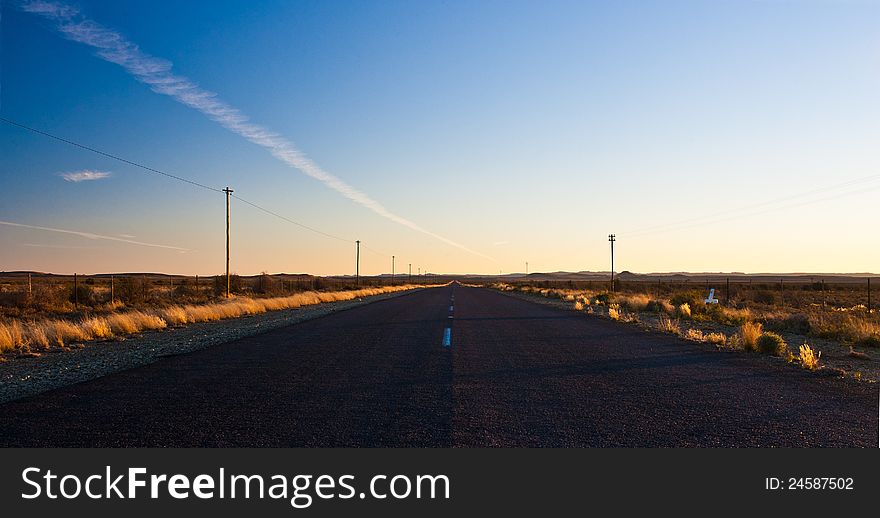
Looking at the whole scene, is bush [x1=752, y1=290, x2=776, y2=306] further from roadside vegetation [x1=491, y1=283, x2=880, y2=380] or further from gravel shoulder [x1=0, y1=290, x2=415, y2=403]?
gravel shoulder [x1=0, y1=290, x2=415, y2=403]

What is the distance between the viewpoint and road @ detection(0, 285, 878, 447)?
17.2 feet

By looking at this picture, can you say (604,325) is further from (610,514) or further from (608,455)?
(610,514)

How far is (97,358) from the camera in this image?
1158 centimetres

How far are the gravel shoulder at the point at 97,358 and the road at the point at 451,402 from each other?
2.09 ft

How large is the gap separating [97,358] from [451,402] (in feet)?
27.3

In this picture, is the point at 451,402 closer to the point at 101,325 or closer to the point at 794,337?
the point at 101,325

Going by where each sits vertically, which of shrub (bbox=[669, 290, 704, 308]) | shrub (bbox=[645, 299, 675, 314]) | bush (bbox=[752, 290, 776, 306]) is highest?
shrub (bbox=[669, 290, 704, 308])

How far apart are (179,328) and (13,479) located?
1595 centimetres

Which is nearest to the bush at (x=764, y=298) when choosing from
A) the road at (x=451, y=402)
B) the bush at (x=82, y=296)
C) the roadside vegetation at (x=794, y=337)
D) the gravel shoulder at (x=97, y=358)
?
the roadside vegetation at (x=794, y=337)

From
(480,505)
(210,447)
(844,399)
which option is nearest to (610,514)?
(480,505)

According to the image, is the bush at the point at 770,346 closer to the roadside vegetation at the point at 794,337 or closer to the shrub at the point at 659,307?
the roadside vegetation at the point at 794,337

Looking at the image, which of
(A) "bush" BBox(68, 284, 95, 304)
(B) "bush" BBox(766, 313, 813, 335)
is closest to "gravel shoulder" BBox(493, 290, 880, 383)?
(B) "bush" BBox(766, 313, 813, 335)

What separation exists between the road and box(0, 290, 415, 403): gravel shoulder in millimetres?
637

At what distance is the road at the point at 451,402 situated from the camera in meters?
5.23
